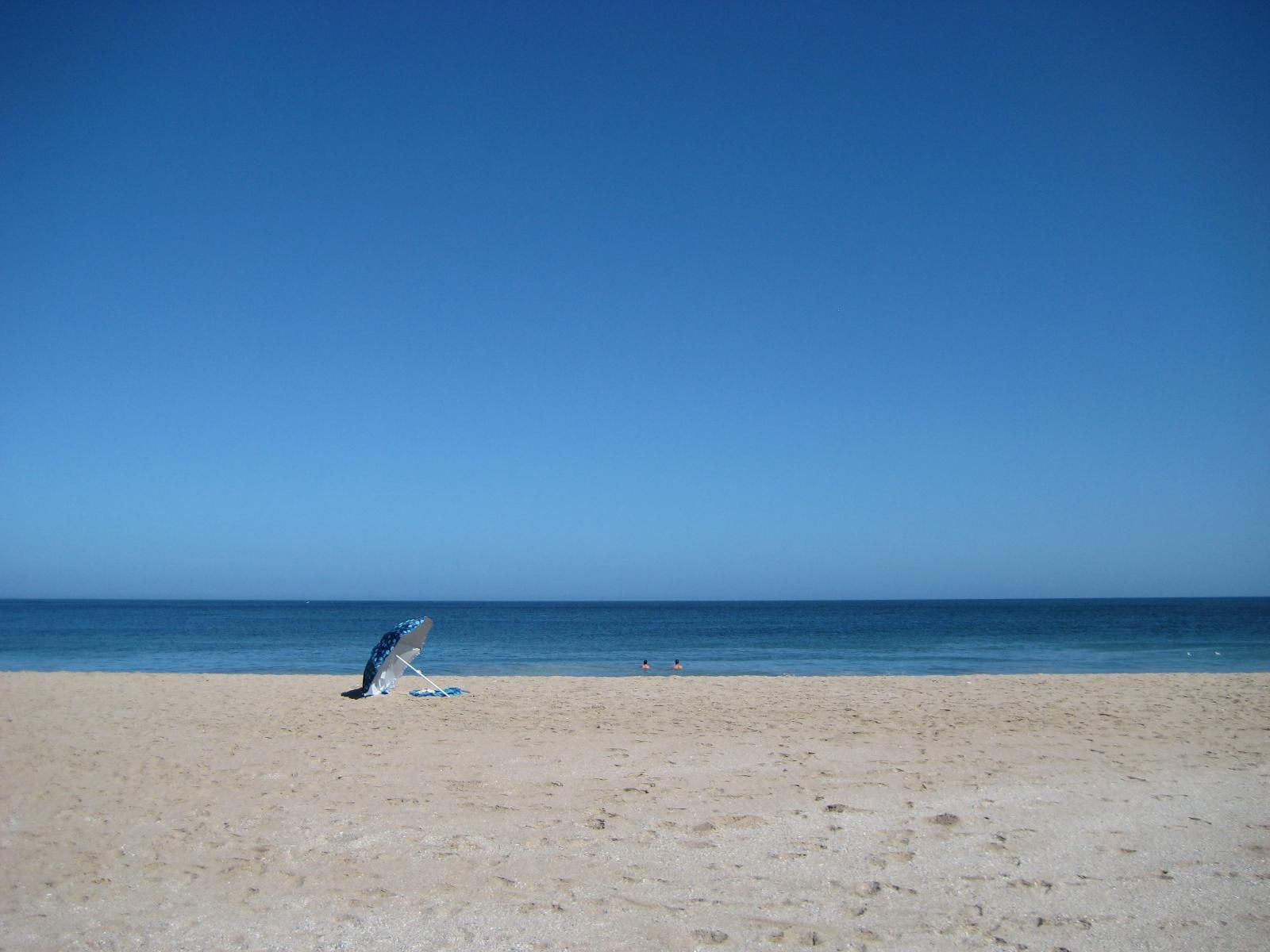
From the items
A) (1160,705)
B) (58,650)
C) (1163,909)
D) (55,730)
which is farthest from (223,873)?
(58,650)

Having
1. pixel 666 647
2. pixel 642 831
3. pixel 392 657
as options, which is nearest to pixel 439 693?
pixel 392 657

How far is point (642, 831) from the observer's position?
667cm

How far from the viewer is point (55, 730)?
37.7 ft

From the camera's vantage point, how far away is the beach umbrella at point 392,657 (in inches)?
608

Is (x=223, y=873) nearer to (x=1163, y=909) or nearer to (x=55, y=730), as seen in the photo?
(x=1163, y=909)

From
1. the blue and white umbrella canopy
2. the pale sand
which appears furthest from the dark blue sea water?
the pale sand

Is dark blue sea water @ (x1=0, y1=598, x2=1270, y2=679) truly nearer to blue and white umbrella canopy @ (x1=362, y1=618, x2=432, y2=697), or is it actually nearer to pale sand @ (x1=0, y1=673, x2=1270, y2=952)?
blue and white umbrella canopy @ (x1=362, y1=618, x2=432, y2=697)

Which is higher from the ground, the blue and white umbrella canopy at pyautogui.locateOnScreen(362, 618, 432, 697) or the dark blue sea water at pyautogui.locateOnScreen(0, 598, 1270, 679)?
the blue and white umbrella canopy at pyautogui.locateOnScreen(362, 618, 432, 697)

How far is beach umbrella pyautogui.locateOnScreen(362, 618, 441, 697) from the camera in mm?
15438

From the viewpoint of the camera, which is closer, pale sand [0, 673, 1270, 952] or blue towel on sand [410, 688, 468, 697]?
pale sand [0, 673, 1270, 952]

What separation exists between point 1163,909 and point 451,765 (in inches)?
256

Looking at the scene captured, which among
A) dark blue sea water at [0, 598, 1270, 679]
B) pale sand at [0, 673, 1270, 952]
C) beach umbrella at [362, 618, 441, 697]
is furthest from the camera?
→ dark blue sea water at [0, 598, 1270, 679]

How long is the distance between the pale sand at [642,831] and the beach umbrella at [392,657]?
288cm

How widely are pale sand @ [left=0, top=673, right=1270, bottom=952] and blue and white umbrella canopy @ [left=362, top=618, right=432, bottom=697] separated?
289 cm
